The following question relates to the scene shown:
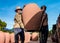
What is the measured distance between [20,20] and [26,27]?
387 mm

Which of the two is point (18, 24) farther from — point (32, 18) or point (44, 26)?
point (44, 26)

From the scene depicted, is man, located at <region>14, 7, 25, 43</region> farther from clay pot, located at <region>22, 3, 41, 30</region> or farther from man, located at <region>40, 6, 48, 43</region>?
man, located at <region>40, 6, 48, 43</region>

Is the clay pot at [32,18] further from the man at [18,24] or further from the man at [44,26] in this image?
the man at [18,24]

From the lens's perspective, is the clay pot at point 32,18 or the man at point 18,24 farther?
the man at point 18,24

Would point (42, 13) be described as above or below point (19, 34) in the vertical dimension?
above

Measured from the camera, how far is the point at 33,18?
6.98 metres

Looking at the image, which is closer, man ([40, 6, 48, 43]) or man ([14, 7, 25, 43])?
man ([40, 6, 48, 43])

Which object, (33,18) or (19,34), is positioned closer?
(33,18)

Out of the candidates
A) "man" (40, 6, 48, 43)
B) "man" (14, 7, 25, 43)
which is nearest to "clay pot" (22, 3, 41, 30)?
"man" (40, 6, 48, 43)

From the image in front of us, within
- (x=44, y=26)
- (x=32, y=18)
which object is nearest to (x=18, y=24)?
(x=32, y=18)

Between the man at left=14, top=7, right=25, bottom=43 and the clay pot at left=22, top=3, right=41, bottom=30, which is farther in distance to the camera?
the man at left=14, top=7, right=25, bottom=43

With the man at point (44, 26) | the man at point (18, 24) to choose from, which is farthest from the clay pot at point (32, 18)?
the man at point (18, 24)

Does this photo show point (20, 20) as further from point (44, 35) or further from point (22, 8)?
point (44, 35)

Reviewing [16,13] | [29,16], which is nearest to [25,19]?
[29,16]
